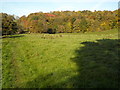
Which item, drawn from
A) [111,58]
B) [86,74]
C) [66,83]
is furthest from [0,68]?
[111,58]

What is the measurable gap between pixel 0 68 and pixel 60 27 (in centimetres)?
9576

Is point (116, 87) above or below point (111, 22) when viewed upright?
below

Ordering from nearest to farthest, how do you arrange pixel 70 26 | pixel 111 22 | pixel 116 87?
pixel 116 87 < pixel 111 22 < pixel 70 26

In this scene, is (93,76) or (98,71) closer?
(93,76)

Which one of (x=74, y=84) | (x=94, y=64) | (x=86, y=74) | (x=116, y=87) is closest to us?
(x=116, y=87)

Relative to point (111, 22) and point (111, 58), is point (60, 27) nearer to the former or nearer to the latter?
point (111, 22)

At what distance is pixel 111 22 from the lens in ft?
323

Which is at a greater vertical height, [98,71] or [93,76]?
[98,71]

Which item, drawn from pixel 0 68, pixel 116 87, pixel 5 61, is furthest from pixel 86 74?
pixel 5 61

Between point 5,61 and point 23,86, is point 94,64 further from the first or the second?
point 5,61

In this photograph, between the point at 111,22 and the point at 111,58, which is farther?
the point at 111,22

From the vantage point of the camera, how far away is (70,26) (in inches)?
4240

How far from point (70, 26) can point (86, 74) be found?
99.4m

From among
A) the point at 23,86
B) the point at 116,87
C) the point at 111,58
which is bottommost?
the point at 23,86
